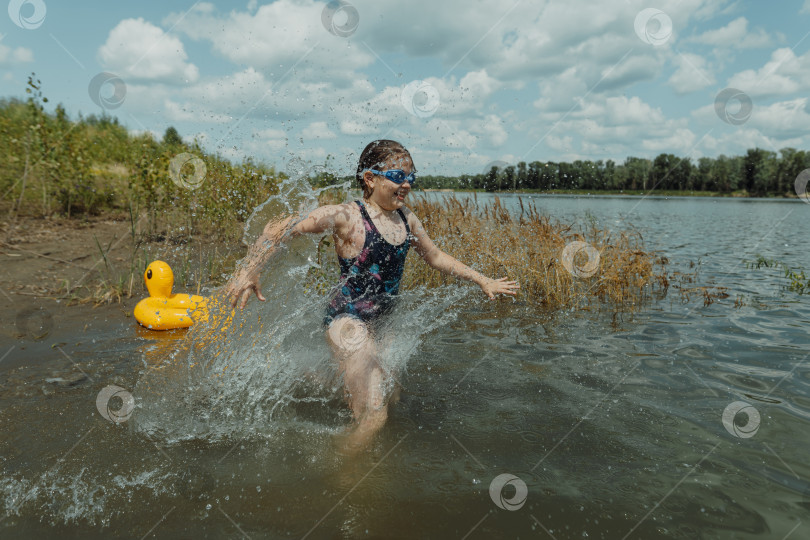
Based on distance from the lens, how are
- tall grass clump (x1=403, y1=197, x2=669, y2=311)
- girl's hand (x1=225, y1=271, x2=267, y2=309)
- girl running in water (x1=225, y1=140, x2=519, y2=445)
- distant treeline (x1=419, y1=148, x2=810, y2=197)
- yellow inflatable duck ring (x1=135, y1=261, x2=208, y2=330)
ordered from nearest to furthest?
girl's hand (x1=225, y1=271, x2=267, y2=309) → girl running in water (x1=225, y1=140, x2=519, y2=445) → yellow inflatable duck ring (x1=135, y1=261, x2=208, y2=330) → tall grass clump (x1=403, y1=197, x2=669, y2=311) → distant treeline (x1=419, y1=148, x2=810, y2=197)

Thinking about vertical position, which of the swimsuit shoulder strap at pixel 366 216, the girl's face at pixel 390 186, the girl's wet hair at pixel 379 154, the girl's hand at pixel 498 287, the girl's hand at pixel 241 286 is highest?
the girl's wet hair at pixel 379 154

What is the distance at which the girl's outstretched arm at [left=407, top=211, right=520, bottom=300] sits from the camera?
390cm

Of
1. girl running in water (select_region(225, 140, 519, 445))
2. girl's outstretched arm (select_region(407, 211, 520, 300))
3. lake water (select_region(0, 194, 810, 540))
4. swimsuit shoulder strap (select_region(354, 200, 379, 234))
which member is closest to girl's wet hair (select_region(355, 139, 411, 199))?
girl running in water (select_region(225, 140, 519, 445))

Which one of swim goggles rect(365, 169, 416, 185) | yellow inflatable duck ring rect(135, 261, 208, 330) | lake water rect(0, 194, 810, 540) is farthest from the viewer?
yellow inflatable duck ring rect(135, 261, 208, 330)

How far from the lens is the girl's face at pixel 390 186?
12.0ft

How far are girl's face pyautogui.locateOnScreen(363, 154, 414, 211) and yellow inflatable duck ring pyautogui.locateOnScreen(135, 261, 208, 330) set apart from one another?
2.85 metres

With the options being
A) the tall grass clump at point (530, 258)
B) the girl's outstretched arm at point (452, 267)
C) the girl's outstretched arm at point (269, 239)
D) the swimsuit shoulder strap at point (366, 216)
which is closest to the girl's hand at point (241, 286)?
the girl's outstretched arm at point (269, 239)

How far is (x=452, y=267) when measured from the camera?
4.25 metres

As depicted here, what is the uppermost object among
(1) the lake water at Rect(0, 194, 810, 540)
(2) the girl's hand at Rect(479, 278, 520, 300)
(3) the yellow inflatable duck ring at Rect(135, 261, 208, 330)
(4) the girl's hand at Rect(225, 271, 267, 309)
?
(4) the girl's hand at Rect(225, 271, 267, 309)

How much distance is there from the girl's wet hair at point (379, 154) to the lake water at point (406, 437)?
0.92m

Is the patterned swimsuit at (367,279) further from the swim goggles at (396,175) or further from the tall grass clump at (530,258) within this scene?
the tall grass clump at (530,258)

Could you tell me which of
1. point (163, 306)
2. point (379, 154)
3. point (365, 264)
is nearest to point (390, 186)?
point (379, 154)

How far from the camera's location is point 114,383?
4199 millimetres

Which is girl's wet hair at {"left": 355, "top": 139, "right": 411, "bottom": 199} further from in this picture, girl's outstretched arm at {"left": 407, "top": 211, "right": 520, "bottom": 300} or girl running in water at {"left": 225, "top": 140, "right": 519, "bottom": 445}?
girl's outstretched arm at {"left": 407, "top": 211, "right": 520, "bottom": 300}
